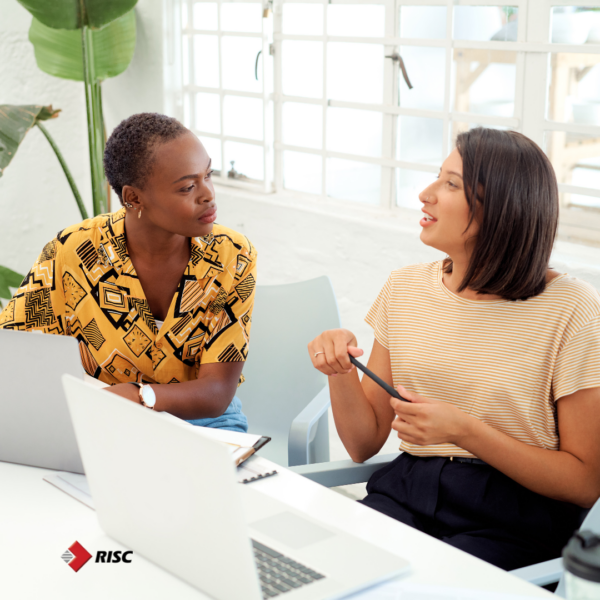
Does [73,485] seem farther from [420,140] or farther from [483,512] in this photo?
[420,140]

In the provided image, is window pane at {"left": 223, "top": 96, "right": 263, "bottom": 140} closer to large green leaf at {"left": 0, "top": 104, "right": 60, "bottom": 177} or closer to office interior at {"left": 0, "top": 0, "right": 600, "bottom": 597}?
office interior at {"left": 0, "top": 0, "right": 600, "bottom": 597}

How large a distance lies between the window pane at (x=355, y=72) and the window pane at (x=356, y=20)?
5 cm

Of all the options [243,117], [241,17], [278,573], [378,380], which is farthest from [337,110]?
[278,573]

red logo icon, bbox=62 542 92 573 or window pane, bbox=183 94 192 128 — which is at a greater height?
window pane, bbox=183 94 192 128

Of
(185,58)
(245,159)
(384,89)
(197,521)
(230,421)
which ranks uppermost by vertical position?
(185,58)

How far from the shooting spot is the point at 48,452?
1344mm

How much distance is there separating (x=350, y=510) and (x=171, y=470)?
0.40 meters

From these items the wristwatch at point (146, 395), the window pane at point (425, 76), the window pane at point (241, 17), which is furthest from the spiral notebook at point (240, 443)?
the window pane at point (241, 17)

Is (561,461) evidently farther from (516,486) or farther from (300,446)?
(300,446)

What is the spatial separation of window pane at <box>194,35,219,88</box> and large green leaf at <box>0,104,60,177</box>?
87cm

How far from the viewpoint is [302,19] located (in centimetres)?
297

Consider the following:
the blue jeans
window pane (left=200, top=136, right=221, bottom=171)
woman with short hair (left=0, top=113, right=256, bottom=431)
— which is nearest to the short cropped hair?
woman with short hair (left=0, top=113, right=256, bottom=431)

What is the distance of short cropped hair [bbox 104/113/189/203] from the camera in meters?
1.76

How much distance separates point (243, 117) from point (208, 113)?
0.25m
